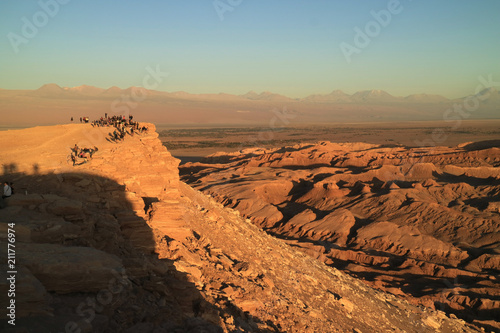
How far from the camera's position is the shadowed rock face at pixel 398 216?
618 inches

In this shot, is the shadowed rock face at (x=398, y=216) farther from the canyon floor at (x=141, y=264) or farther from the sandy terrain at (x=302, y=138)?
the sandy terrain at (x=302, y=138)

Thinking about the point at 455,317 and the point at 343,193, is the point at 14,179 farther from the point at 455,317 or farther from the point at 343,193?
the point at 343,193

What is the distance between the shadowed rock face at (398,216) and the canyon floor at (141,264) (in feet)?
10.4

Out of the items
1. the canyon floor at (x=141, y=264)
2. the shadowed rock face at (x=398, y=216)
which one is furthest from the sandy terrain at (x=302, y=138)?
the canyon floor at (x=141, y=264)

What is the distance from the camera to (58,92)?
507 feet

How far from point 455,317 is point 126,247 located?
37.5 ft

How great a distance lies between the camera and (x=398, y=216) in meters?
22.3

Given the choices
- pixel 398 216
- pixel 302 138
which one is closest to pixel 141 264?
pixel 398 216

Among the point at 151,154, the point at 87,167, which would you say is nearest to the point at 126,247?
the point at 87,167

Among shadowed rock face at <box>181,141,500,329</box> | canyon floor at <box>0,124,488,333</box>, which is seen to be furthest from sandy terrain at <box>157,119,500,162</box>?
canyon floor at <box>0,124,488,333</box>

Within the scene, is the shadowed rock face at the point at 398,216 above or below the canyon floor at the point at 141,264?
below

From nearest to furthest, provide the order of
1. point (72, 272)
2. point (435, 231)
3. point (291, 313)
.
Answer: point (72, 272) → point (291, 313) → point (435, 231)

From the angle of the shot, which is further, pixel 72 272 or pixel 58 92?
pixel 58 92

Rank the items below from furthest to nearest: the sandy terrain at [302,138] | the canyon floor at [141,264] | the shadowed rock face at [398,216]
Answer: the sandy terrain at [302,138], the shadowed rock face at [398,216], the canyon floor at [141,264]
